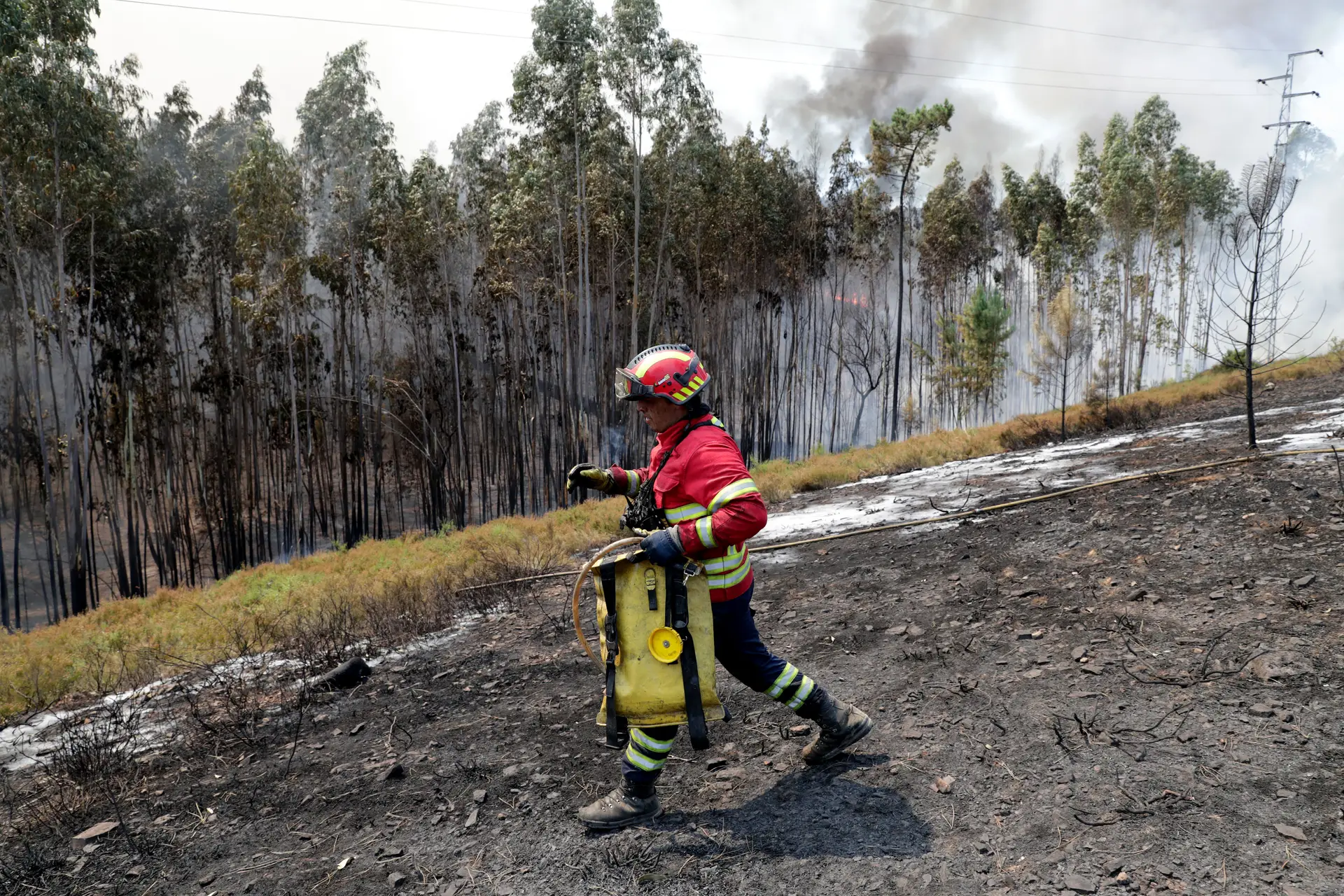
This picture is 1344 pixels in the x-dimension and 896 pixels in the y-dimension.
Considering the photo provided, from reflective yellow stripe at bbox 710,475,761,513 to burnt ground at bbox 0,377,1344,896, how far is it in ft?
4.23

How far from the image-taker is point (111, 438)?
839 inches

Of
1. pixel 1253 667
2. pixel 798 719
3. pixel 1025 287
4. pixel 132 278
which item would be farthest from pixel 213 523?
pixel 1025 287

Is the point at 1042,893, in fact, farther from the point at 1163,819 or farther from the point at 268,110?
the point at 268,110

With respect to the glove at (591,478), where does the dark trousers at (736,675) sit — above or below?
below

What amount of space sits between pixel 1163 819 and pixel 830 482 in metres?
11.5

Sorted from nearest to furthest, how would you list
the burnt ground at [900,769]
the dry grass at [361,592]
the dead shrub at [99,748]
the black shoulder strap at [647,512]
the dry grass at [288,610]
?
the burnt ground at [900,769] < the black shoulder strap at [647,512] < the dead shrub at [99,748] < the dry grass at [288,610] < the dry grass at [361,592]

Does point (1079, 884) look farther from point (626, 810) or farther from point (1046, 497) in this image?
point (1046, 497)

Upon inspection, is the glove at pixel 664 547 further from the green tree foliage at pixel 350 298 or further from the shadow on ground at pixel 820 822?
the green tree foliage at pixel 350 298

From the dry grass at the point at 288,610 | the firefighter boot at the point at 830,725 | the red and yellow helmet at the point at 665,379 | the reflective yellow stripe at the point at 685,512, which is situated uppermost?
the red and yellow helmet at the point at 665,379

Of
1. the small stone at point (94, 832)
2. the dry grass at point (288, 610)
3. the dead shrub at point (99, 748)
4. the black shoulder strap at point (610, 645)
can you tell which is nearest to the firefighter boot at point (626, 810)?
the black shoulder strap at point (610, 645)

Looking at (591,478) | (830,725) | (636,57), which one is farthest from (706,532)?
(636,57)

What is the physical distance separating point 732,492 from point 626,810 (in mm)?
1350

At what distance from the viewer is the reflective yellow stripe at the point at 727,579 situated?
2.96 metres

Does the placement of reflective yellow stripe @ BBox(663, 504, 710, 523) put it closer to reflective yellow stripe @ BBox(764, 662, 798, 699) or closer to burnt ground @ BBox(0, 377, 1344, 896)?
reflective yellow stripe @ BBox(764, 662, 798, 699)
